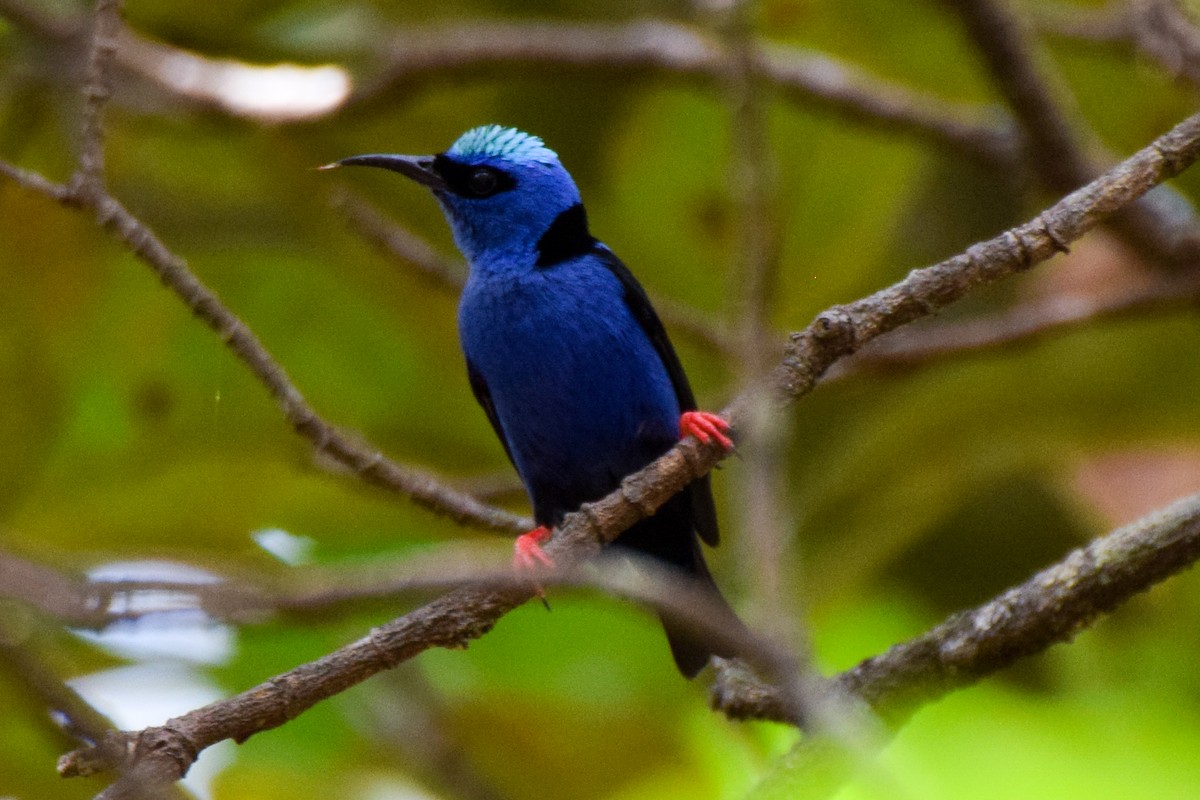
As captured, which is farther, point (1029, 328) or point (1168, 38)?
point (1029, 328)

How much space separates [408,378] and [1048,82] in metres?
2.18

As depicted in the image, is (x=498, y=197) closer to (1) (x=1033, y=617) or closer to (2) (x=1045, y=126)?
(2) (x=1045, y=126)

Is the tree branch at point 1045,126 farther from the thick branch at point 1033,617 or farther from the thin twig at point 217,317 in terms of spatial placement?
the thin twig at point 217,317

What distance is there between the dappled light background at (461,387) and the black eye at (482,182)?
32 cm

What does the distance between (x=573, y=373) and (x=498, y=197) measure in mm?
522

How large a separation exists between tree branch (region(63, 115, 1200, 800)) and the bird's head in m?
1.53

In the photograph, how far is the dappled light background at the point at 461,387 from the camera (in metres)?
4.38

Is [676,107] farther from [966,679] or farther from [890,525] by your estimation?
[966,679]

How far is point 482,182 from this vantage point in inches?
165

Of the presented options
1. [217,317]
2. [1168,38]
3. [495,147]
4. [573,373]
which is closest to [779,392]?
[217,317]

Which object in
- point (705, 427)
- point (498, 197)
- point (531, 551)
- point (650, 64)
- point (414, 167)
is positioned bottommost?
point (531, 551)

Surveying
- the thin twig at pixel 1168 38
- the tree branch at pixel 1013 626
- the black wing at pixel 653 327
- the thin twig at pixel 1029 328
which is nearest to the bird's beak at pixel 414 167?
the black wing at pixel 653 327

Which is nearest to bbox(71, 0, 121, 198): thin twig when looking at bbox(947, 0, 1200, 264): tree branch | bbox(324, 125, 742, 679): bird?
bbox(324, 125, 742, 679): bird

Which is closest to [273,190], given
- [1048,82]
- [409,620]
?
[1048,82]
